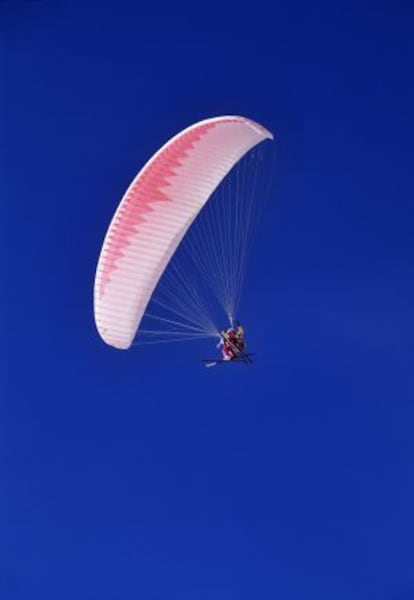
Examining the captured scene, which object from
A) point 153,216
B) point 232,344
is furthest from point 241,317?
point 153,216

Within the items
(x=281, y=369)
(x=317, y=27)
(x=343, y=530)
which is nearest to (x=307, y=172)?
(x=317, y=27)

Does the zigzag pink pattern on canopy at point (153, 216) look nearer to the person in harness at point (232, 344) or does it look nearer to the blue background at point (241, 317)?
the person in harness at point (232, 344)

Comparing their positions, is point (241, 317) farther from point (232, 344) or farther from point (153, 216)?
point (153, 216)

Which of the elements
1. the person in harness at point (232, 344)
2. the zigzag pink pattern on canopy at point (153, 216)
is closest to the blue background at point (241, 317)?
the person in harness at point (232, 344)

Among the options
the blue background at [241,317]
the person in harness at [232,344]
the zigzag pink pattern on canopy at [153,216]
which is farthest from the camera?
the blue background at [241,317]

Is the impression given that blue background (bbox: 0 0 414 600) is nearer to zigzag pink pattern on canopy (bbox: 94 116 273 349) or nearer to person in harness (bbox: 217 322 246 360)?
person in harness (bbox: 217 322 246 360)

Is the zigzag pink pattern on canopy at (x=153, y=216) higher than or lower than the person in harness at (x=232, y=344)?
higher
